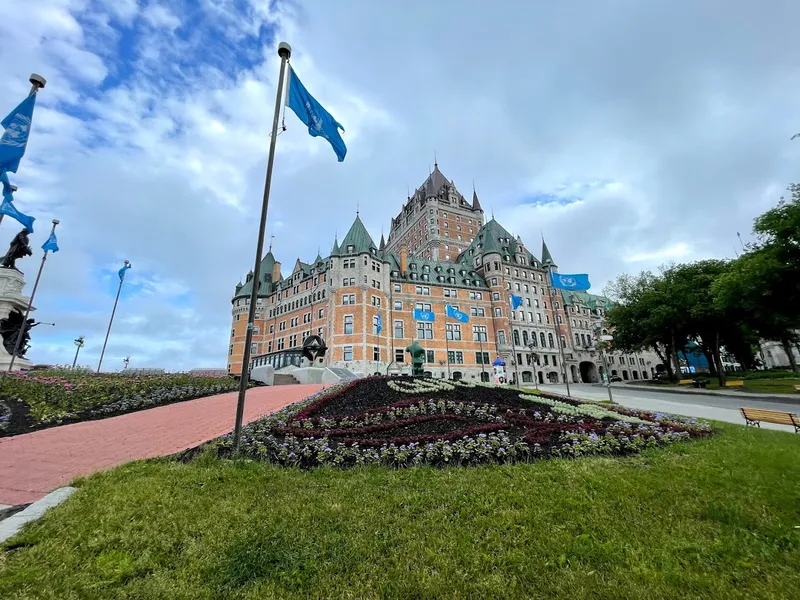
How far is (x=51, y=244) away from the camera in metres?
26.3

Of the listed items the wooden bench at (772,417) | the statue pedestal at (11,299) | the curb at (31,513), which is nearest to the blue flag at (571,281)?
the wooden bench at (772,417)

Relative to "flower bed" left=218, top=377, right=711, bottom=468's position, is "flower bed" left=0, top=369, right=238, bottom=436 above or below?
above

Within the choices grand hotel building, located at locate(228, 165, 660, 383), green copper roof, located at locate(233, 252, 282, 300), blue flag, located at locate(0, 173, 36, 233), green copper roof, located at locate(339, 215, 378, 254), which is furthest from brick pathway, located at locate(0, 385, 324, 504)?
green copper roof, located at locate(233, 252, 282, 300)

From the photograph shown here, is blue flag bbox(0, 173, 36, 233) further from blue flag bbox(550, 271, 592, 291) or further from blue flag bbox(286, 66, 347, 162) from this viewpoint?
blue flag bbox(550, 271, 592, 291)

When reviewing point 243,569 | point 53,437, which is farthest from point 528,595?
point 53,437

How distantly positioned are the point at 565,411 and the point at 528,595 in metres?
10.8

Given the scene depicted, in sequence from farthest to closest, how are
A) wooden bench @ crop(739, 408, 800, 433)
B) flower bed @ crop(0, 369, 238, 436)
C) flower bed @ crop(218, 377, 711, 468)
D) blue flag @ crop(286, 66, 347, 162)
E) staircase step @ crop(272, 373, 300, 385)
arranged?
staircase step @ crop(272, 373, 300, 385) → flower bed @ crop(0, 369, 238, 436) → wooden bench @ crop(739, 408, 800, 433) → blue flag @ crop(286, 66, 347, 162) → flower bed @ crop(218, 377, 711, 468)

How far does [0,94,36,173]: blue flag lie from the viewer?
39.1 ft

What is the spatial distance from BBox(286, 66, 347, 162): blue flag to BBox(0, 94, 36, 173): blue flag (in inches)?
387

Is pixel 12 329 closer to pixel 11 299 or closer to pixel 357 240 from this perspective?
pixel 11 299

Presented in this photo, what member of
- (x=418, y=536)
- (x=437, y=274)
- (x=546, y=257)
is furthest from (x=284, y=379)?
(x=546, y=257)

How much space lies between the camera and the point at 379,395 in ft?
52.3

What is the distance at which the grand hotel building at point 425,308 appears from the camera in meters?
46.2

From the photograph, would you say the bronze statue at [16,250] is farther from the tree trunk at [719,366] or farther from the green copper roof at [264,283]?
the tree trunk at [719,366]
